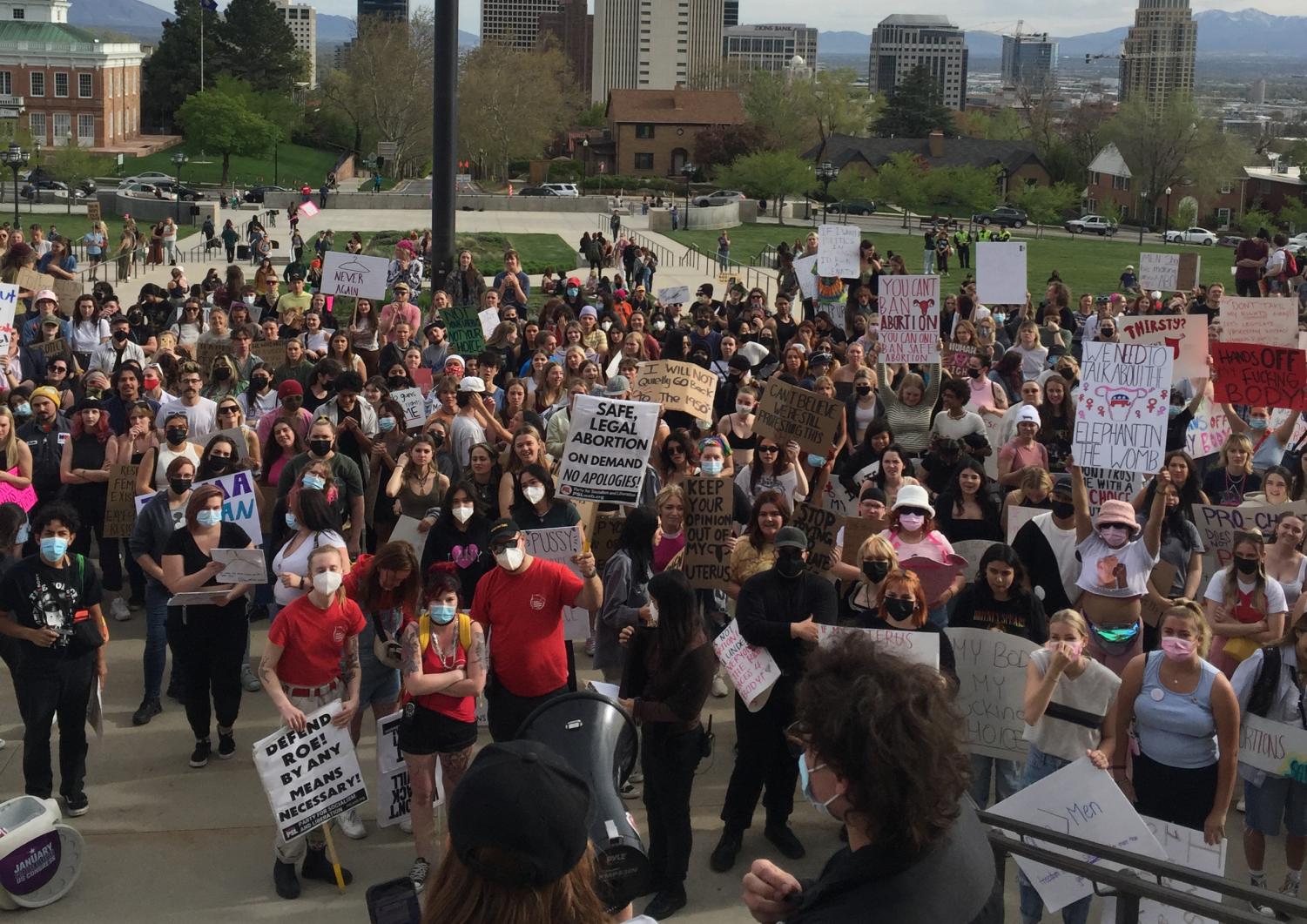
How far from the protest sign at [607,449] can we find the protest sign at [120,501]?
3586mm

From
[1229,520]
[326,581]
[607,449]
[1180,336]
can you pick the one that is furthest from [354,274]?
[1229,520]

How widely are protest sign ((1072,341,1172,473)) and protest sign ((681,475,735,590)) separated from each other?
2392mm

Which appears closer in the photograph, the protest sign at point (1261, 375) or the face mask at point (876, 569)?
the face mask at point (876, 569)

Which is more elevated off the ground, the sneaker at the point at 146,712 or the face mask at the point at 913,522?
the face mask at the point at 913,522

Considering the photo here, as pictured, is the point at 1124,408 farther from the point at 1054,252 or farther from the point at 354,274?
the point at 1054,252

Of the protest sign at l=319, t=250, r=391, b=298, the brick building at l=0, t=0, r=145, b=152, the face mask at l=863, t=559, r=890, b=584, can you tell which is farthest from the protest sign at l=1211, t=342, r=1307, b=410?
the brick building at l=0, t=0, r=145, b=152

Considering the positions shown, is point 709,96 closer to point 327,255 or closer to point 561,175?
point 561,175

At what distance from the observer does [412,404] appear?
41.8 feet

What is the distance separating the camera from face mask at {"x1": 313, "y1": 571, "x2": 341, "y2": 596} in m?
7.74

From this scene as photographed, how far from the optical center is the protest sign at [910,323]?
47.6 ft

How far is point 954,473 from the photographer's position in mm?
10320

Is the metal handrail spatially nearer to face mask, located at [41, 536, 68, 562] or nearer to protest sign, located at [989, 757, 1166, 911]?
protest sign, located at [989, 757, 1166, 911]

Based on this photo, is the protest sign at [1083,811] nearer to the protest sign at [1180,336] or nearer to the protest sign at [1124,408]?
the protest sign at [1124,408]

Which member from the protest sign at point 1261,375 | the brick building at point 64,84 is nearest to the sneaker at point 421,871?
the protest sign at point 1261,375
